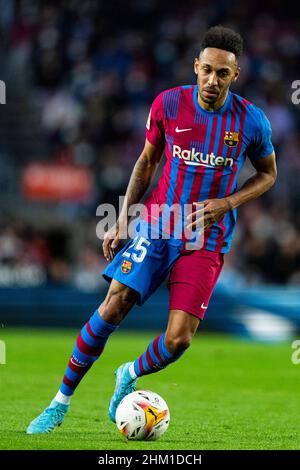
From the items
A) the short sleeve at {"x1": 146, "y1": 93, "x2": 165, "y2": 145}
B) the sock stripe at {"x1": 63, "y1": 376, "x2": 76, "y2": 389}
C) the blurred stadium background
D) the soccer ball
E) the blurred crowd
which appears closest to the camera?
the soccer ball

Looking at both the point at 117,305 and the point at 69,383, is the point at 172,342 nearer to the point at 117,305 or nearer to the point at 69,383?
the point at 117,305

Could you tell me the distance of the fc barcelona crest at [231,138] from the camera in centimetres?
686

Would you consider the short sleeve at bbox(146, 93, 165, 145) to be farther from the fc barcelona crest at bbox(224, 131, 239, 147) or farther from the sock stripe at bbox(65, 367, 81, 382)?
the sock stripe at bbox(65, 367, 81, 382)

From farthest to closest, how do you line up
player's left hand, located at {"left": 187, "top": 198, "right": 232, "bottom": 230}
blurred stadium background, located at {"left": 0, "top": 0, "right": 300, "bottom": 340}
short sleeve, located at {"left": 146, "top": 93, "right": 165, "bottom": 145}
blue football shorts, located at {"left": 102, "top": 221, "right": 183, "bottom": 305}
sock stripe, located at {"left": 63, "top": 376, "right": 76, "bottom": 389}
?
blurred stadium background, located at {"left": 0, "top": 0, "right": 300, "bottom": 340} → short sleeve, located at {"left": 146, "top": 93, "right": 165, "bottom": 145} → sock stripe, located at {"left": 63, "top": 376, "right": 76, "bottom": 389} → blue football shorts, located at {"left": 102, "top": 221, "right": 183, "bottom": 305} → player's left hand, located at {"left": 187, "top": 198, "right": 232, "bottom": 230}

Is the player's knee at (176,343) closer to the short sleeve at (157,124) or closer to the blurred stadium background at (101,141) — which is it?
the short sleeve at (157,124)

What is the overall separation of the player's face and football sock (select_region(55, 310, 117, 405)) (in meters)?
1.62

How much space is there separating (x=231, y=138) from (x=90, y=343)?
1637mm

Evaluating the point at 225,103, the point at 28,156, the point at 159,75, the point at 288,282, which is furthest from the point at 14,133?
the point at 225,103

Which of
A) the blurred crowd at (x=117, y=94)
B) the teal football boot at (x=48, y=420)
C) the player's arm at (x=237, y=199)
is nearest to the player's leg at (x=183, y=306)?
the player's arm at (x=237, y=199)

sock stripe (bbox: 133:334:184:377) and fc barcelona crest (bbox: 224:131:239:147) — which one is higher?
fc barcelona crest (bbox: 224:131:239:147)

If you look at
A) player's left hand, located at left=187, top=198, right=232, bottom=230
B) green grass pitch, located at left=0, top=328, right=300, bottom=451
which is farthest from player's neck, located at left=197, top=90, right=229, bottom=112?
green grass pitch, located at left=0, top=328, right=300, bottom=451

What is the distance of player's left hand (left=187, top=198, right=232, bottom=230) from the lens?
6.62 m

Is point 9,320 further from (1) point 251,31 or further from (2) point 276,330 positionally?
(1) point 251,31
